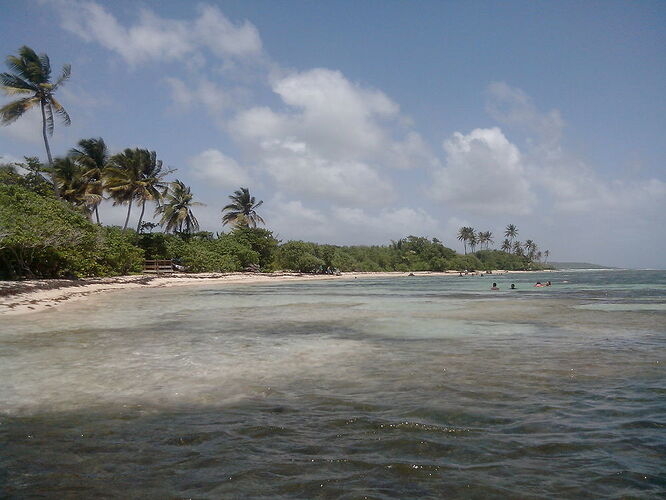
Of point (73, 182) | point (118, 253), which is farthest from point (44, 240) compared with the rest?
point (73, 182)

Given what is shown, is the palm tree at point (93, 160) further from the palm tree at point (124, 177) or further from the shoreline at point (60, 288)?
the shoreline at point (60, 288)

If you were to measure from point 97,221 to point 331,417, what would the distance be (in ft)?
143

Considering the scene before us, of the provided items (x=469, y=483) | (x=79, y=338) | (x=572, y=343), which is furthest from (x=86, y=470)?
(x=572, y=343)

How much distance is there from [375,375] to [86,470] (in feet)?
13.2

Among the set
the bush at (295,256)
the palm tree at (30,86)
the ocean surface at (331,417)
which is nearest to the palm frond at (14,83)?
the palm tree at (30,86)

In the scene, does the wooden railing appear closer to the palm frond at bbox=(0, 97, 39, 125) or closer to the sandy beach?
the sandy beach

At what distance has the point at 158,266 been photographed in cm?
4372

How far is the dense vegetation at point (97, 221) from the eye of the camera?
24.8 m

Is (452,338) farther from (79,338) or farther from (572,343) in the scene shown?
(79,338)

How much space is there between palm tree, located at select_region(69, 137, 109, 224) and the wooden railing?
7105 millimetres

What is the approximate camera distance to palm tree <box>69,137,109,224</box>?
40.9 metres

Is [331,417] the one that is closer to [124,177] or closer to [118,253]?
[118,253]

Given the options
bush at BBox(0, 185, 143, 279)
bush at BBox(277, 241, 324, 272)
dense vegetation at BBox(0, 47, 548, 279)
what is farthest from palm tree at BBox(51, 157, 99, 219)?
bush at BBox(277, 241, 324, 272)

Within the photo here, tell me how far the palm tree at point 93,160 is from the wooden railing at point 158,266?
710 cm
